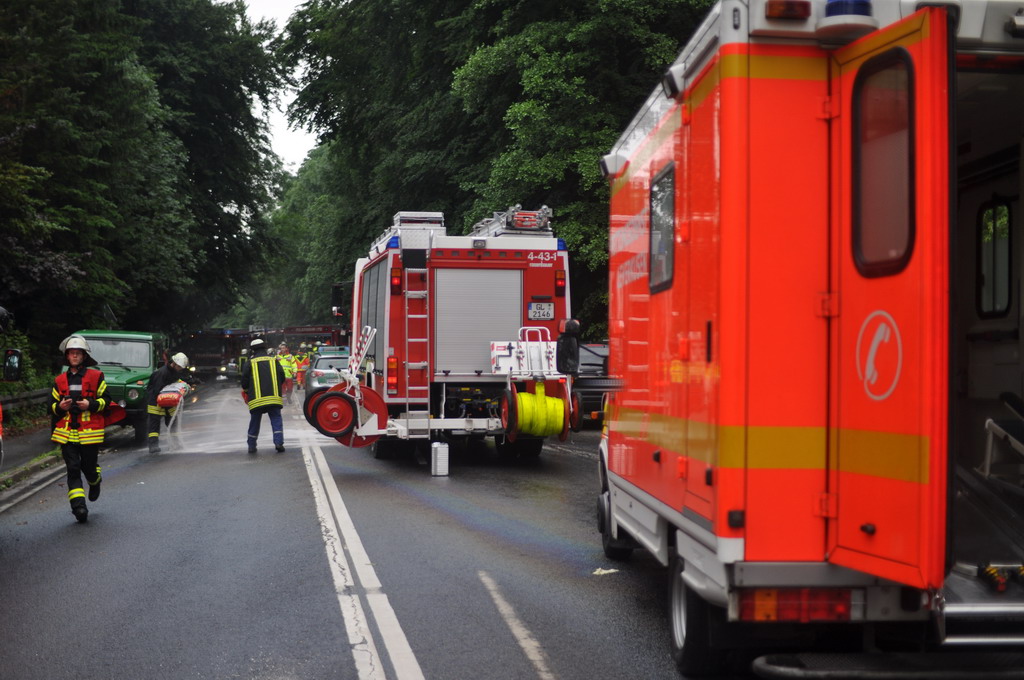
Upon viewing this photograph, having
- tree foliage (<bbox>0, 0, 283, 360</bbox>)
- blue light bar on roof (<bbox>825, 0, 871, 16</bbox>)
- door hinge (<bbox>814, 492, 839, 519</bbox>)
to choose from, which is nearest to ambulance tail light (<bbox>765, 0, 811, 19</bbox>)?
blue light bar on roof (<bbox>825, 0, 871, 16</bbox>)

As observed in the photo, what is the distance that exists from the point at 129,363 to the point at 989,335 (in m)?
17.8

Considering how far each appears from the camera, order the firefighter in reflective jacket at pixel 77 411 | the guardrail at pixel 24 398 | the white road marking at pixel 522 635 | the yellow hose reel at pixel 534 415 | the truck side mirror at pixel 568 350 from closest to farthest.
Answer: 1. the white road marking at pixel 522 635
2. the truck side mirror at pixel 568 350
3. the firefighter in reflective jacket at pixel 77 411
4. the yellow hose reel at pixel 534 415
5. the guardrail at pixel 24 398

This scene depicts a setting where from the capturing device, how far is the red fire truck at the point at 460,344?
14.6 meters

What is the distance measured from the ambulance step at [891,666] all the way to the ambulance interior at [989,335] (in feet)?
1.08

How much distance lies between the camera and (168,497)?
40.9 ft

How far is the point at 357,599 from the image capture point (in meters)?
7.30

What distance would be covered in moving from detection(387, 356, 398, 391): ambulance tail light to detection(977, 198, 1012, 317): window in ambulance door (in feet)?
29.4

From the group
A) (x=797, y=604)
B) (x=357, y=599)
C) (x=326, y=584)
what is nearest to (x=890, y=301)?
(x=797, y=604)

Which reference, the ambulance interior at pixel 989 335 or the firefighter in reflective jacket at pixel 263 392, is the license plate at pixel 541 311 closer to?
the firefighter in reflective jacket at pixel 263 392

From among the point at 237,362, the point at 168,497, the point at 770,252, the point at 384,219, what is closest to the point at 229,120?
the point at 237,362

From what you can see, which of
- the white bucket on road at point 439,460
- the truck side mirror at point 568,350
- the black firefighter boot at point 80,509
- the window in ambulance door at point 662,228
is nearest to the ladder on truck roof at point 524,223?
the white bucket on road at point 439,460

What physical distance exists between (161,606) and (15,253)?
1706cm

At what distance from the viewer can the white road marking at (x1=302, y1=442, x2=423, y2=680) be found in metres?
5.85

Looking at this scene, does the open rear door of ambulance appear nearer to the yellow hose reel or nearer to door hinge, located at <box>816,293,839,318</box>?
door hinge, located at <box>816,293,839,318</box>
